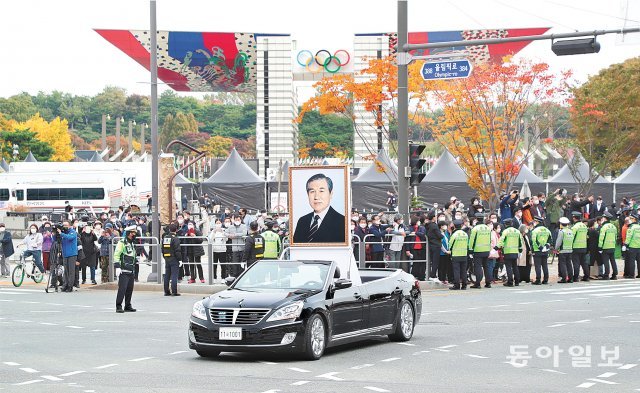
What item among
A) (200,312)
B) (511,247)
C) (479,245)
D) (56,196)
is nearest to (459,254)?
(479,245)

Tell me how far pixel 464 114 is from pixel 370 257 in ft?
Answer: 59.1

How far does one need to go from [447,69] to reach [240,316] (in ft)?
42.7

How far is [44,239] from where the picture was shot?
29797 millimetres

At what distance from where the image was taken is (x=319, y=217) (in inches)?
821

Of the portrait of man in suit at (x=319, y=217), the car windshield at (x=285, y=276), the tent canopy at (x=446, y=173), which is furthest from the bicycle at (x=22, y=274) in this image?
the tent canopy at (x=446, y=173)

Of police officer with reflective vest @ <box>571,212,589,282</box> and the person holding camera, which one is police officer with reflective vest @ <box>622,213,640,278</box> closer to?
police officer with reflective vest @ <box>571,212,589,282</box>

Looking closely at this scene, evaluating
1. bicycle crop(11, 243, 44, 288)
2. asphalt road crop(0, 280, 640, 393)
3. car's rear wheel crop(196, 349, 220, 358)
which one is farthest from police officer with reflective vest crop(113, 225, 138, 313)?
bicycle crop(11, 243, 44, 288)

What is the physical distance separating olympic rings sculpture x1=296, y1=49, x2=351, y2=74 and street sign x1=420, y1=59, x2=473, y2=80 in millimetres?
44185

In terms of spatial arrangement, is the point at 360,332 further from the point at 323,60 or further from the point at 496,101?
the point at 323,60

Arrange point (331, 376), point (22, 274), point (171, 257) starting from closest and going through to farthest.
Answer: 1. point (331, 376)
2. point (171, 257)
3. point (22, 274)

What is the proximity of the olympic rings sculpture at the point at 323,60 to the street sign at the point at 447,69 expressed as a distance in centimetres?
4419

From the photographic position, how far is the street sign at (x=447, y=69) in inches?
945

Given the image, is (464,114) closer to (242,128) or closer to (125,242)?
(125,242)

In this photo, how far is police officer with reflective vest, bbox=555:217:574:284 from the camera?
26.9 metres
